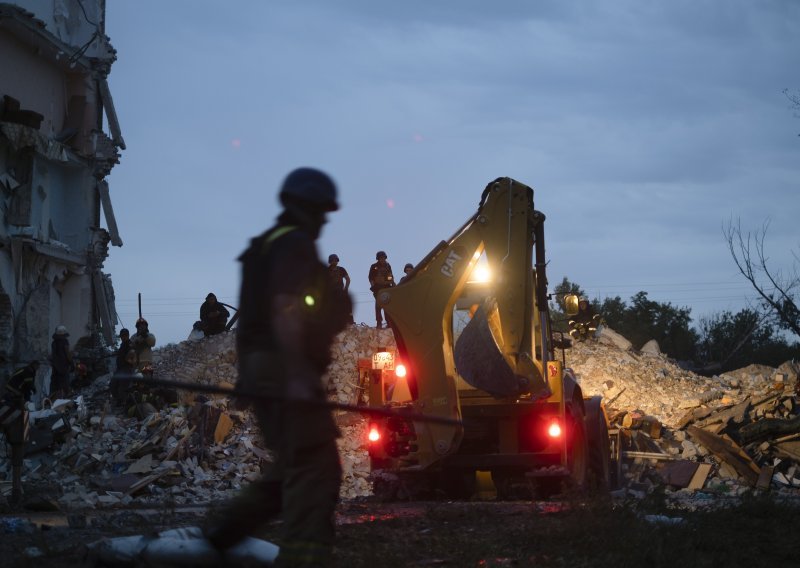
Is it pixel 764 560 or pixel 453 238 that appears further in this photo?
pixel 453 238

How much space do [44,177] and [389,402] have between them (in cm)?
2079

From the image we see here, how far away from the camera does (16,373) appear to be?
14281 mm

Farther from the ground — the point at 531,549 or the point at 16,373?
the point at 16,373

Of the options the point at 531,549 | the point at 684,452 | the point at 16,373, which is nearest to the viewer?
the point at 531,549

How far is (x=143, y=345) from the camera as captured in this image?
23.1 meters

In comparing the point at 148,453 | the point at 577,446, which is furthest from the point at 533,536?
the point at 148,453

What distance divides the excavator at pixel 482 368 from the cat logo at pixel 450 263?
0.03 feet

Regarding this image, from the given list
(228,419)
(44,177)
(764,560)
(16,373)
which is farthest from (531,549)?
(44,177)

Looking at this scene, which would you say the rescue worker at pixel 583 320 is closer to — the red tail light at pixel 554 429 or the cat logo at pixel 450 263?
the red tail light at pixel 554 429

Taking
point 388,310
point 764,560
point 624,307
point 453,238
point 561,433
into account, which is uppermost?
point 624,307

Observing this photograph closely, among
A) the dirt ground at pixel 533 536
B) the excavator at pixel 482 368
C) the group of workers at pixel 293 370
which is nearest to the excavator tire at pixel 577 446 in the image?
the excavator at pixel 482 368

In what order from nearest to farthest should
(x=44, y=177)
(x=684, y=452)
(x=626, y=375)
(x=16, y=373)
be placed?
(x=16, y=373), (x=684, y=452), (x=626, y=375), (x=44, y=177)

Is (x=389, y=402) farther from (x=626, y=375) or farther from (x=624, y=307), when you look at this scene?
(x=624, y=307)

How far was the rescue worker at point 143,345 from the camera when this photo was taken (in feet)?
74.5
